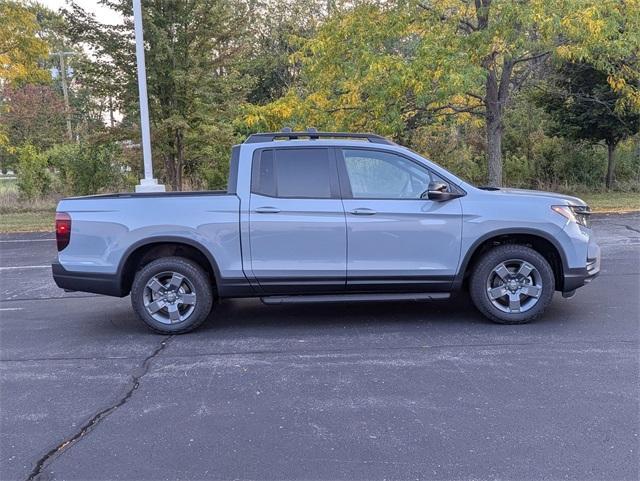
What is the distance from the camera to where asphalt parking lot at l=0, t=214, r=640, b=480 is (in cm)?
323

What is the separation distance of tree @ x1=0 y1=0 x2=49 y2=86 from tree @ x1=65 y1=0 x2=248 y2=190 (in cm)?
118

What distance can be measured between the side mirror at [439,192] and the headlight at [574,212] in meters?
1.04

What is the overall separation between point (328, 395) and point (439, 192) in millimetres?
2411

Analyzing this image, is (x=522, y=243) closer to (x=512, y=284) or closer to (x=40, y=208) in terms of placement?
(x=512, y=284)

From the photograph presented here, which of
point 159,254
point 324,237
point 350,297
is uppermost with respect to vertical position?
point 324,237

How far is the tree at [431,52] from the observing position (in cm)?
1108

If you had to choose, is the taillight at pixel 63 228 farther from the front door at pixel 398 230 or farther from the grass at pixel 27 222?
the grass at pixel 27 222

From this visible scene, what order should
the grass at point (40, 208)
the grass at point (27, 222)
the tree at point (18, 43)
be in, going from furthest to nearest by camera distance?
the tree at point (18, 43), the grass at point (40, 208), the grass at point (27, 222)

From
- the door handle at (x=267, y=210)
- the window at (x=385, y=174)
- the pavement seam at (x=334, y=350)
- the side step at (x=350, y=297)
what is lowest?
the pavement seam at (x=334, y=350)

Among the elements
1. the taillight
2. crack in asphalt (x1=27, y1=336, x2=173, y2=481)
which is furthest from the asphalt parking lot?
the taillight

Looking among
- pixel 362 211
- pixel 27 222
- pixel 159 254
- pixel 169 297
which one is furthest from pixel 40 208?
pixel 362 211

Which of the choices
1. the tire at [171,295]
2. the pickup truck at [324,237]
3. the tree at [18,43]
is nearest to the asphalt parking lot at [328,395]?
the tire at [171,295]

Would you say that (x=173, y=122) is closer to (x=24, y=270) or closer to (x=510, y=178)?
(x=24, y=270)

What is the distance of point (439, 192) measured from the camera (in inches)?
218
